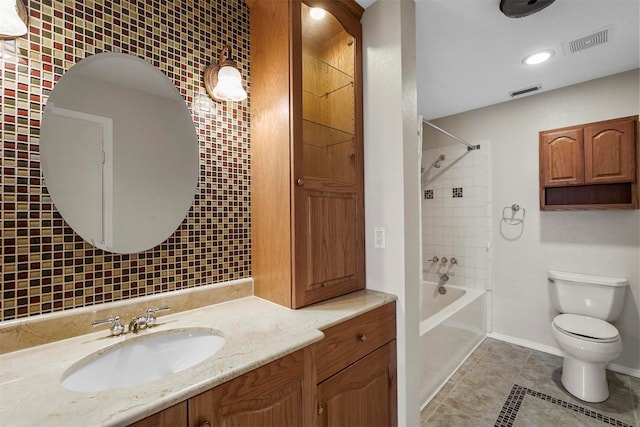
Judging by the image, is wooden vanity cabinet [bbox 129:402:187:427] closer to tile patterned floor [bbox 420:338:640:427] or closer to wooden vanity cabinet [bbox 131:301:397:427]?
wooden vanity cabinet [bbox 131:301:397:427]

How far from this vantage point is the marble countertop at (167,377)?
627mm

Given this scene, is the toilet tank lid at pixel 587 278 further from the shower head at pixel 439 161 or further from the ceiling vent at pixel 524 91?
the ceiling vent at pixel 524 91

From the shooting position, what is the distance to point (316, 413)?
1041mm

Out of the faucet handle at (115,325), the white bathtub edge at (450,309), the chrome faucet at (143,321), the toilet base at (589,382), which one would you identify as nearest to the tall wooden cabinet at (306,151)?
the chrome faucet at (143,321)

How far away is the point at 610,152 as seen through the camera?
215 cm

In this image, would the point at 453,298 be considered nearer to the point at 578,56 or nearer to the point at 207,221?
the point at 578,56

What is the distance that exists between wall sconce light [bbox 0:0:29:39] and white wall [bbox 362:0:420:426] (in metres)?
1.36

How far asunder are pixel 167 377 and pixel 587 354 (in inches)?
97.1

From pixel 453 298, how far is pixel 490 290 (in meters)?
0.36

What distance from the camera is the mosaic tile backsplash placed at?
91 cm

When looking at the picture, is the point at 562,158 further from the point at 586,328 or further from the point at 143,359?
the point at 143,359

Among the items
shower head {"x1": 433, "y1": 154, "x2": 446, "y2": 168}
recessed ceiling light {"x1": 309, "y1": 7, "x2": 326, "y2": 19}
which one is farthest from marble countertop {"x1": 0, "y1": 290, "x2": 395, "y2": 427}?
shower head {"x1": 433, "y1": 154, "x2": 446, "y2": 168}

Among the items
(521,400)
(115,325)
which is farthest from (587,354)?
(115,325)

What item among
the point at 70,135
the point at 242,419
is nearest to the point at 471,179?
the point at 242,419
